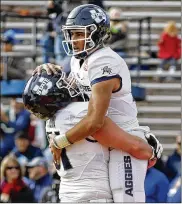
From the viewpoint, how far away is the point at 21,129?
12.7 meters

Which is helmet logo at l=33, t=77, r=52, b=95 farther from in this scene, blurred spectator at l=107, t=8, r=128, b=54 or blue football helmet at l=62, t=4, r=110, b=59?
blurred spectator at l=107, t=8, r=128, b=54

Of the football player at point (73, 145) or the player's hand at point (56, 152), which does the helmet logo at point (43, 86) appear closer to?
the football player at point (73, 145)

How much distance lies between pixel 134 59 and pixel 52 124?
30.0 feet

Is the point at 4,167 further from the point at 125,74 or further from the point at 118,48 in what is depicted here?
the point at 125,74

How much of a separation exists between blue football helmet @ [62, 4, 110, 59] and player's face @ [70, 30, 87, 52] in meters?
0.01

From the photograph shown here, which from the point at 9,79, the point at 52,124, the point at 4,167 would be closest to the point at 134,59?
the point at 9,79

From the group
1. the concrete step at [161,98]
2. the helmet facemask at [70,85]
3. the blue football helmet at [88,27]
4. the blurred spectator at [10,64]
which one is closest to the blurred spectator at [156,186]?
the helmet facemask at [70,85]

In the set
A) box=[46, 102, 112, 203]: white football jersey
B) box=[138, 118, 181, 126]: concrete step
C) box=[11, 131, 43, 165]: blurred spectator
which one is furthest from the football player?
box=[138, 118, 181, 126]: concrete step

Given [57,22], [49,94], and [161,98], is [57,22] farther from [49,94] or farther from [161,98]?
[49,94]

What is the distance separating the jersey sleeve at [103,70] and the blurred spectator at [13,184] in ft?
15.3

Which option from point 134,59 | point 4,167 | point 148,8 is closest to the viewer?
point 4,167

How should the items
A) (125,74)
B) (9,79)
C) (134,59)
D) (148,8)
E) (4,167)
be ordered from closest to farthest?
(125,74) < (4,167) < (9,79) < (134,59) < (148,8)

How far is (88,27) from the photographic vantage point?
19.4 feet

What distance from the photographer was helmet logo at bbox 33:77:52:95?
234 inches
